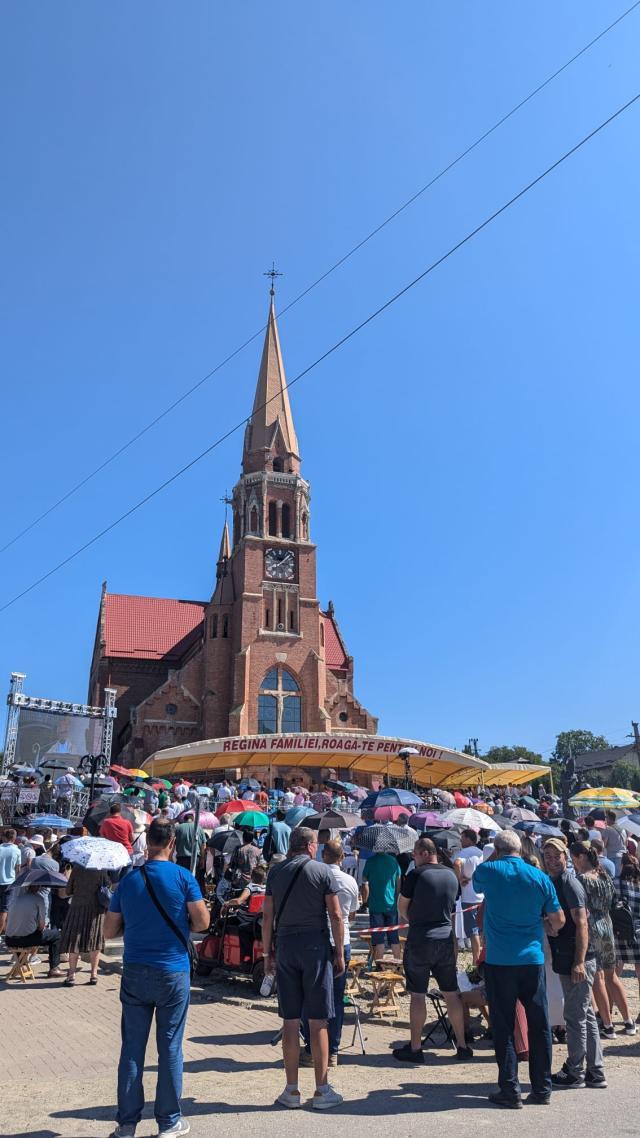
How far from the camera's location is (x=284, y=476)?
5156cm

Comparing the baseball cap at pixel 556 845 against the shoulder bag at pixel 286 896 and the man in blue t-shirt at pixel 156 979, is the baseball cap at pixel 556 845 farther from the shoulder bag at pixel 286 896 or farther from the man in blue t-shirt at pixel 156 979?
the man in blue t-shirt at pixel 156 979

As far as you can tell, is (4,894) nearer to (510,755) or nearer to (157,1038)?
(157,1038)

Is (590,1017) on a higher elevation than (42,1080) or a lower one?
higher

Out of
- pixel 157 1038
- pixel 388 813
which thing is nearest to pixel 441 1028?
pixel 157 1038

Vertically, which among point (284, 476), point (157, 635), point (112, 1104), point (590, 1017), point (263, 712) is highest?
point (284, 476)

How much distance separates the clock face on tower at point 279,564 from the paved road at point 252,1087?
40.0 metres

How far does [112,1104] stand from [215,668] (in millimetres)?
40532

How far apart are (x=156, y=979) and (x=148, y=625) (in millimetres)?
54065

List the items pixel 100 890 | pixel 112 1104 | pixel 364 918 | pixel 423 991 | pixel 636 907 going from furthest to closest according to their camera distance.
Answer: pixel 364 918 < pixel 100 890 < pixel 636 907 < pixel 423 991 < pixel 112 1104

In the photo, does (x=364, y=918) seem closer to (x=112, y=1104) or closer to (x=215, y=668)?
(x=112, y=1104)

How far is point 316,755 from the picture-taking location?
120ft

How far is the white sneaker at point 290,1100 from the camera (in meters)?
5.39

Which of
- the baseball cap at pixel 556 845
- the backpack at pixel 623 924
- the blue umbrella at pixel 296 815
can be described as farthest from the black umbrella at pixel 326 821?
the baseball cap at pixel 556 845

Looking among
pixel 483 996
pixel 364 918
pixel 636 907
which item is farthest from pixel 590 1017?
pixel 364 918
